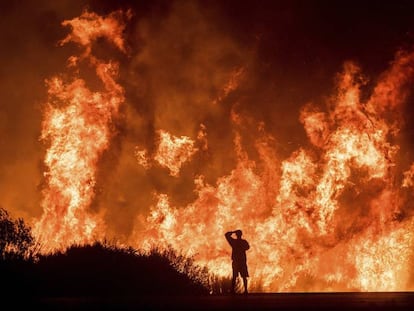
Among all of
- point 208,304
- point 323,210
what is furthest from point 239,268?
point 323,210

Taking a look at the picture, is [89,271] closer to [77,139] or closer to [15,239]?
[15,239]

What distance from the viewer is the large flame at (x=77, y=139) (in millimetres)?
26766

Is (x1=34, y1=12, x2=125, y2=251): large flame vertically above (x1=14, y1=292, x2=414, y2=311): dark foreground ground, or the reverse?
(x1=34, y1=12, x2=125, y2=251): large flame

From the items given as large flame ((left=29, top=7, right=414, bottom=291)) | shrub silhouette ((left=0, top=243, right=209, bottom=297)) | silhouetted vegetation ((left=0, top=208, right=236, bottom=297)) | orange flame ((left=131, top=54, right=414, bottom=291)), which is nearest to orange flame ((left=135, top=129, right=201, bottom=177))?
large flame ((left=29, top=7, right=414, bottom=291))

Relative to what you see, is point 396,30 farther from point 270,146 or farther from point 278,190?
point 278,190

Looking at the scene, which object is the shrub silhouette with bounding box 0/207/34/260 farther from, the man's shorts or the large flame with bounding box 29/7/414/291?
the large flame with bounding box 29/7/414/291

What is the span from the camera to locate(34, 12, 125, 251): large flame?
87.8 feet

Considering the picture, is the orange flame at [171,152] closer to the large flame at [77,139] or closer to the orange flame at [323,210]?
the large flame at [77,139]

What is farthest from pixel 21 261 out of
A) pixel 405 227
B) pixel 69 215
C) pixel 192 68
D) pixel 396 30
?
pixel 396 30

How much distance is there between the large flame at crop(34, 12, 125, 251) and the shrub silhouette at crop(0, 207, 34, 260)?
838cm

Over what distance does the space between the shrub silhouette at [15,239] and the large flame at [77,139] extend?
8.38 metres

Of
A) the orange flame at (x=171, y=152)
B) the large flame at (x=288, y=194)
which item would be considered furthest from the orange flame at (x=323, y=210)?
the orange flame at (x=171, y=152)

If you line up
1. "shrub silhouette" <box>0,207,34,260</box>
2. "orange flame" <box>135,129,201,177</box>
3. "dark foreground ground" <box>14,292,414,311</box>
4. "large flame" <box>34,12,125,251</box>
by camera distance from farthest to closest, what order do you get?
1. "orange flame" <box>135,129,201,177</box>
2. "large flame" <box>34,12,125,251</box>
3. "shrub silhouette" <box>0,207,34,260</box>
4. "dark foreground ground" <box>14,292,414,311</box>

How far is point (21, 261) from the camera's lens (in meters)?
14.9
